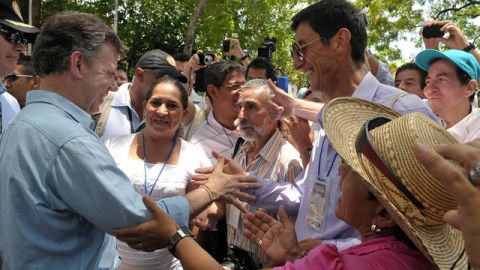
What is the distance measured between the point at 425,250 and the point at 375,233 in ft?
0.84

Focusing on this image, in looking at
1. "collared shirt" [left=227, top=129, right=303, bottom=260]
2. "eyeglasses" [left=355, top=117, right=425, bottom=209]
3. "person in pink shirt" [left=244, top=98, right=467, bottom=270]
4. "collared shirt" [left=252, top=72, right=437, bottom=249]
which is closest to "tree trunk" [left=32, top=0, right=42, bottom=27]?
"collared shirt" [left=227, top=129, right=303, bottom=260]

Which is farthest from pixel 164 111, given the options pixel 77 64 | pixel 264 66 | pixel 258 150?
pixel 264 66

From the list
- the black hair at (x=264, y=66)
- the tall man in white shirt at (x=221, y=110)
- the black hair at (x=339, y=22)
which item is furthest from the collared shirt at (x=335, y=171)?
the black hair at (x=264, y=66)

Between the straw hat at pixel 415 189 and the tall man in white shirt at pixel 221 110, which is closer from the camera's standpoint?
the straw hat at pixel 415 189

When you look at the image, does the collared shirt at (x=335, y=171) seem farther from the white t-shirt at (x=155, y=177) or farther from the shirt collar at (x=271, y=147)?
the white t-shirt at (x=155, y=177)

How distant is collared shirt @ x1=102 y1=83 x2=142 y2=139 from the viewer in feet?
13.9

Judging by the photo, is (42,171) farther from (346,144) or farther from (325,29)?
(325,29)

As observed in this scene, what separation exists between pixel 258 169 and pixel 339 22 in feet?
3.63

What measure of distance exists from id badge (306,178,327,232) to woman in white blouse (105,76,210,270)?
1.19 metres

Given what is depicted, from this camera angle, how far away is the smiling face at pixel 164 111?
3.55 meters

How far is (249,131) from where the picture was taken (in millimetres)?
3504

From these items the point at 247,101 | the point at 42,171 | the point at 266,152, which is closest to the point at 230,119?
the point at 247,101

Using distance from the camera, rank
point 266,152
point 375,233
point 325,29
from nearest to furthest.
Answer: point 375,233 < point 325,29 < point 266,152

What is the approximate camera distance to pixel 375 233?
169cm
